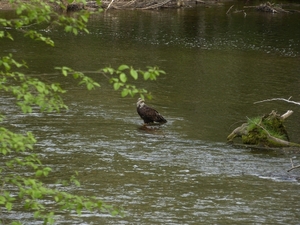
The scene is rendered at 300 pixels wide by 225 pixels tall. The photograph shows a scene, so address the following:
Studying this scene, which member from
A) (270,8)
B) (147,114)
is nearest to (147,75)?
(147,114)

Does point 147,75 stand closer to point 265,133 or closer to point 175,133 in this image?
point 265,133

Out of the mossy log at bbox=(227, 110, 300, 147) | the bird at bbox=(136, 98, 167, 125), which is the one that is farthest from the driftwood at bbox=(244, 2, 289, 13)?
the mossy log at bbox=(227, 110, 300, 147)

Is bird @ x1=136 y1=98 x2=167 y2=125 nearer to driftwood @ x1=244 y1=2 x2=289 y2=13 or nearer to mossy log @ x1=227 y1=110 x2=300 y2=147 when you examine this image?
mossy log @ x1=227 y1=110 x2=300 y2=147

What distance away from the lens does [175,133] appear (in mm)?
17594

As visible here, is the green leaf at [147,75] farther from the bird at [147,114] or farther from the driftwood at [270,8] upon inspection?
the driftwood at [270,8]

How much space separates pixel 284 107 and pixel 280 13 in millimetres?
34707

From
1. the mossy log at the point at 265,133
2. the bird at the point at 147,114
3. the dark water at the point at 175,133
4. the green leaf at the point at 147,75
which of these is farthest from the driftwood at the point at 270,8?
the green leaf at the point at 147,75

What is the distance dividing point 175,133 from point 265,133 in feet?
7.84

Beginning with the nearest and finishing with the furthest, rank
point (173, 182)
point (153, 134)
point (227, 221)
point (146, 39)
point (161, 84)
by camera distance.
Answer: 1. point (227, 221)
2. point (173, 182)
3. point (153, 134)
4. point (161, 84)
5. point (146, 39)

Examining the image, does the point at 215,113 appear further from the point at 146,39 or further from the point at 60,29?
the point at 60,29

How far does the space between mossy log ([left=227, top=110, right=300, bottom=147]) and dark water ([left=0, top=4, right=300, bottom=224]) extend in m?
0.55

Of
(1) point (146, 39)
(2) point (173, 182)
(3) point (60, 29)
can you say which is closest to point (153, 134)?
(2) point (173, 182)

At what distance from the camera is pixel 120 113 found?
64.4 ft

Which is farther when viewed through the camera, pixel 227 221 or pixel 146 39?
pixel 146 39
